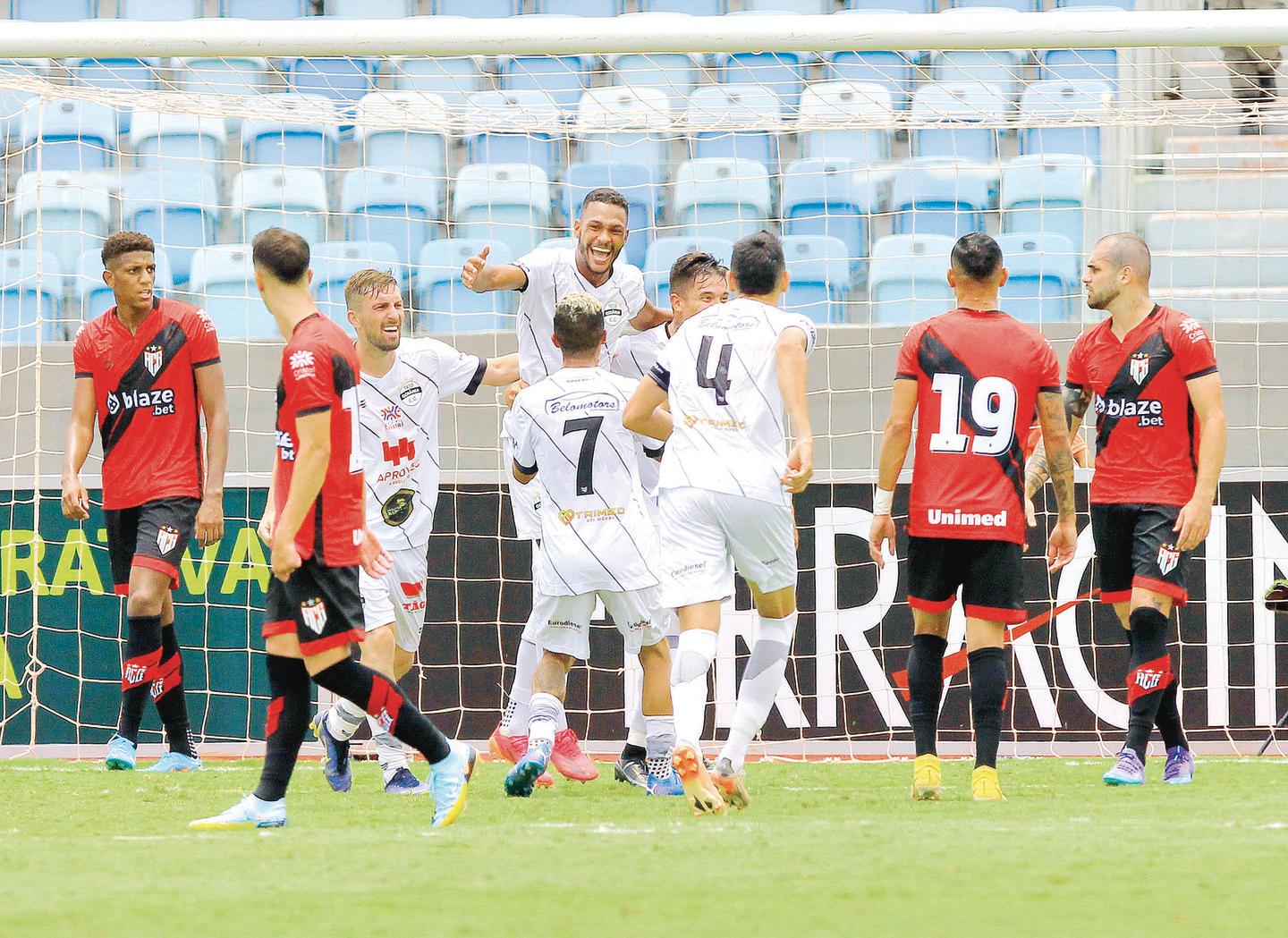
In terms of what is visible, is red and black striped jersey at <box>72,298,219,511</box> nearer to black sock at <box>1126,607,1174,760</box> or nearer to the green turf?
the green turf

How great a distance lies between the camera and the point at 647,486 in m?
7.09

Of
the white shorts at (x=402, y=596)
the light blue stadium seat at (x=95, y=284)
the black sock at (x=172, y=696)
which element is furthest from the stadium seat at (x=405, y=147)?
the white shorts at (x=402, y=596)

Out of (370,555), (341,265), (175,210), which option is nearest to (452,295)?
(341,265)

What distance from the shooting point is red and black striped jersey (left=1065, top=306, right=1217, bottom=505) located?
20.3 feet

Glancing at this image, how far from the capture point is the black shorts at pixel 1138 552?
6.11m

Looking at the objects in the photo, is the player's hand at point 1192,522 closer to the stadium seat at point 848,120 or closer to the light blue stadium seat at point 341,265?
the stadium seat at point 848,120

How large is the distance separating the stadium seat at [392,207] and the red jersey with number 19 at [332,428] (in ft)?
21.3

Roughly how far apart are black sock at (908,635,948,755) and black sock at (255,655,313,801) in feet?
6.75

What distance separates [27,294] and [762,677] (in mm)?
6911

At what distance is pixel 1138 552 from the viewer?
622 centimetres

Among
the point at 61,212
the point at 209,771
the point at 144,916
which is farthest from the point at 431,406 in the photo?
the point at 61,212

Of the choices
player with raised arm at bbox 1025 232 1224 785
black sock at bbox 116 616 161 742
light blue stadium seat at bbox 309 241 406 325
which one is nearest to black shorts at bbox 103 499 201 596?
black sock at bbox 116 616 161 742

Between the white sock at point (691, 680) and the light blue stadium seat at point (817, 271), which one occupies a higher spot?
the light blue stadium seat at point (817, 271)

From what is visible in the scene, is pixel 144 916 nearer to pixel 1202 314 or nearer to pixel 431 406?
pixel 431 406
